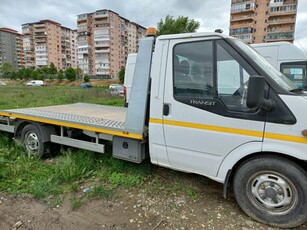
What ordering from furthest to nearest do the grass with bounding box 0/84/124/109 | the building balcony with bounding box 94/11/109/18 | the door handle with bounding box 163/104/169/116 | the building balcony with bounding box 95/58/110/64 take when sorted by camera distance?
the building balcony with bounding box 95/58/110/64 → the building balcony with bounding box 94/11/109/18 → the grass with bounding box 0/84/124/109 → the door handle with bounding box 163/104/169/116

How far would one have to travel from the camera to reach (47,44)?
85188 millimetres

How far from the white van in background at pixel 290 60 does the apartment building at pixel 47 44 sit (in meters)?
94.9

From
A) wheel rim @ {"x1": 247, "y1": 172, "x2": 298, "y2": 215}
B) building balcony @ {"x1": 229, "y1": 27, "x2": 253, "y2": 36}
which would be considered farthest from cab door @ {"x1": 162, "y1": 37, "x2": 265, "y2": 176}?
building balcony @ {"x1": 229, "y1": 27, "x2": 253, "y2": 36}

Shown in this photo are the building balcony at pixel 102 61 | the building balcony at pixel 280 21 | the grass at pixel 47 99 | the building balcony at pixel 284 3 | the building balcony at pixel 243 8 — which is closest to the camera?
the grass at pixel 47 99

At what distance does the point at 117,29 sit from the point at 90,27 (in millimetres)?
10015

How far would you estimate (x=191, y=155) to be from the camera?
2.80m

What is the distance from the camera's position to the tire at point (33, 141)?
4343 mm

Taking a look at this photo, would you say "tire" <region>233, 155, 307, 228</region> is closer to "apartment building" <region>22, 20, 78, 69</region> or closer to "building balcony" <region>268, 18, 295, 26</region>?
"building balcony" <region>268, 18, 295, 26</region>

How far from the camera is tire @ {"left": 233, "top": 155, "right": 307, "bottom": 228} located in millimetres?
2305

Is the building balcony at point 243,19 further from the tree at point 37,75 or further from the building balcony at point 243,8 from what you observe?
the tree at point 37,75

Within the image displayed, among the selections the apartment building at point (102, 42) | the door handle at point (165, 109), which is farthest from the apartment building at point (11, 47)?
the door handle at point (165, 109)

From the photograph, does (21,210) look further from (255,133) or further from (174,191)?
(255,133)

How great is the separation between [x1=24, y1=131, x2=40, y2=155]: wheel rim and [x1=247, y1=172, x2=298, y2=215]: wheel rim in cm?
419

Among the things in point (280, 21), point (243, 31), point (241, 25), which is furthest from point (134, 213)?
point (241, 25)
